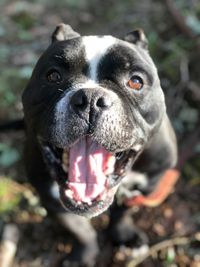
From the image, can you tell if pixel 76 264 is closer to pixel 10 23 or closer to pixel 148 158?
pixel 148 158

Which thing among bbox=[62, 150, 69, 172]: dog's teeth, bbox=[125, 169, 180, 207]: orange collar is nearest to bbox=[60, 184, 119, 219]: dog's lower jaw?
bbox=[62, 150, 69, 172]: dog's teeth

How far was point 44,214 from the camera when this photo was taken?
3256 mm

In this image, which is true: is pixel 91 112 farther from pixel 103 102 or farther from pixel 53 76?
pixel 53 76

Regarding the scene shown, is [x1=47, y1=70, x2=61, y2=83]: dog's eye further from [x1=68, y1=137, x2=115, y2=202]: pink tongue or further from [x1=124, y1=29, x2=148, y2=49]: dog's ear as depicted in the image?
[x1=124, y1=29, x2=148, y2=49]: dog's ear

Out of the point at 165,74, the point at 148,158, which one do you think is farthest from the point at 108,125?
the point at 165,74

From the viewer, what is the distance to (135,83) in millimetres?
2334

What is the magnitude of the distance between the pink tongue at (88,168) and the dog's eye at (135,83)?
338 mm

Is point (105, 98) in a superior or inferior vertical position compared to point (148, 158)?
superior

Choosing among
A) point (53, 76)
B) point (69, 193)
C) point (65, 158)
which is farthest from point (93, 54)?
point (69, 193)

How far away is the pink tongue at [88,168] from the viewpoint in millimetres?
2398

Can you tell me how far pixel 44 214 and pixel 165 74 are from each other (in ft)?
4.92

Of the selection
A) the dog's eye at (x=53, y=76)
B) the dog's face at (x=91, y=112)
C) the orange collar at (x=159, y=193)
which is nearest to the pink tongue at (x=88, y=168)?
the dog's face at (x=91, y=112)

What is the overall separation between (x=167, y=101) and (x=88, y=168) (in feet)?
4.70

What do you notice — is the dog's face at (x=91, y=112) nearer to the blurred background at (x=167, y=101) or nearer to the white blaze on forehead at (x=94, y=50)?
the white blaze on forehead at (x=94, y=50)
